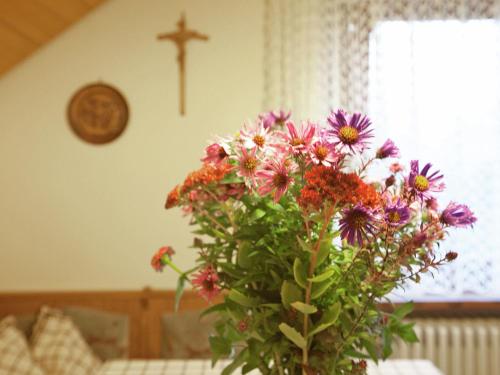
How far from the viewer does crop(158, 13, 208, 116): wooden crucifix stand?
311 cm

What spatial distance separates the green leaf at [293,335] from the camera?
0.99 metres

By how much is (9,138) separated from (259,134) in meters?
2.51

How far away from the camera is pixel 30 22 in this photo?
9.57ft

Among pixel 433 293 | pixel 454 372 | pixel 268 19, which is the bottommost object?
pixel 454 372

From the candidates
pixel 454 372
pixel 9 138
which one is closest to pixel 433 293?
pixel 454 372

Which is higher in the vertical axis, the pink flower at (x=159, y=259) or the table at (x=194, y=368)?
the pink flower at (x=159, y=259)

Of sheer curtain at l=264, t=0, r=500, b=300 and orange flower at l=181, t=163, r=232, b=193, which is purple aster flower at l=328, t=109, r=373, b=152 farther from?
sheer curtain at l=264, t=0, r=500, b=300

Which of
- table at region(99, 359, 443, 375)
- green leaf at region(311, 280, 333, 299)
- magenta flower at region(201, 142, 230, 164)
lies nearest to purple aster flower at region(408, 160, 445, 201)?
green leaf at region(311, 280, 333, 299)

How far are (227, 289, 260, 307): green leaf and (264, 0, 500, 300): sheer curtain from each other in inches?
82.8

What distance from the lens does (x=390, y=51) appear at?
3035 mm

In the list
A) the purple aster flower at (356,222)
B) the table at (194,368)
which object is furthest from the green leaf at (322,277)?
the table at (194,368)

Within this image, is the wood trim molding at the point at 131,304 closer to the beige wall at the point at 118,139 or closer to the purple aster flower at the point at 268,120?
the beige wall at the point at 118,139

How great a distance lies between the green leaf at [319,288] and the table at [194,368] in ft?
3.14

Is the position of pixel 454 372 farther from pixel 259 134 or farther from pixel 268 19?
pixel 259 134
